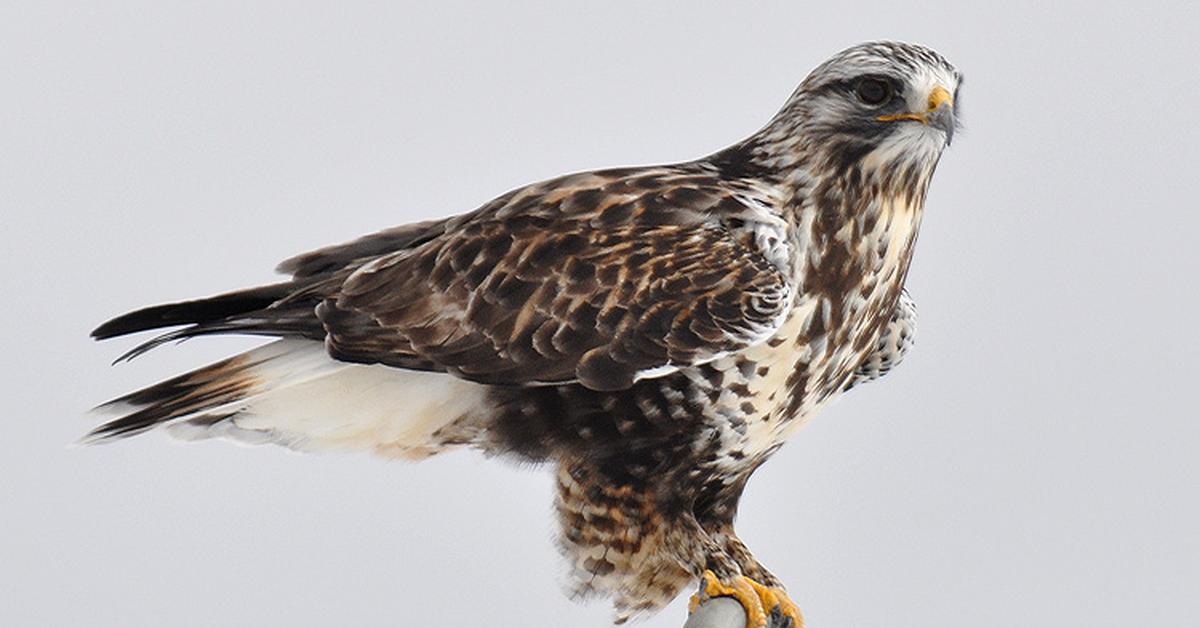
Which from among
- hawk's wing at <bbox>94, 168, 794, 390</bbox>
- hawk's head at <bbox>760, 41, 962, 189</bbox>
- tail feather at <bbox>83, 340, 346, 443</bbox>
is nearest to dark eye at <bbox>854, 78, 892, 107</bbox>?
hawk's head at <bbox>760, 41, 962, 189</bbox>

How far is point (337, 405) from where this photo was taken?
2.56m

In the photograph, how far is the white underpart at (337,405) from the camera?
2.52 metres

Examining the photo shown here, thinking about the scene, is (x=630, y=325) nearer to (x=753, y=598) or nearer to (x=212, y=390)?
(x=753, y=598)

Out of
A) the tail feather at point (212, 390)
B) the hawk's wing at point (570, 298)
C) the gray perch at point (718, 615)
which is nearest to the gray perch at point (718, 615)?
the gray perch at point (718, 615)

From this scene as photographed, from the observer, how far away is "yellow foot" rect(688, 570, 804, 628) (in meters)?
2.51

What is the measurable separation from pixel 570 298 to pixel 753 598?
1.42ft

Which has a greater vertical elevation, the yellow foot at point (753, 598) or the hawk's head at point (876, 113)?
the hawk's head at point (876, 113)

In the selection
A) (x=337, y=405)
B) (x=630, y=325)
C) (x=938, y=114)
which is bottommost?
(x=337, y=405)

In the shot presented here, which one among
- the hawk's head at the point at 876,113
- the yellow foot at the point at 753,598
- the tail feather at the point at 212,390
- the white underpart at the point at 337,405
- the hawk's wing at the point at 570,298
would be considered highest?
the hawk's head at the point at 876,113

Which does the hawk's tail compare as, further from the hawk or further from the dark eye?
the dark eye

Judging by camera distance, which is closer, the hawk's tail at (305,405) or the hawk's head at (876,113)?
the hawk's head at (876,113)

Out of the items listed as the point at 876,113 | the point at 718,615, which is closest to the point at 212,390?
the point at 718,615

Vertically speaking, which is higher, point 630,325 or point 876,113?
point 876,113

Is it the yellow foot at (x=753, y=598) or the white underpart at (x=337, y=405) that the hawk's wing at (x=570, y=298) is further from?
the yellow foot at (x=753, y=598)
